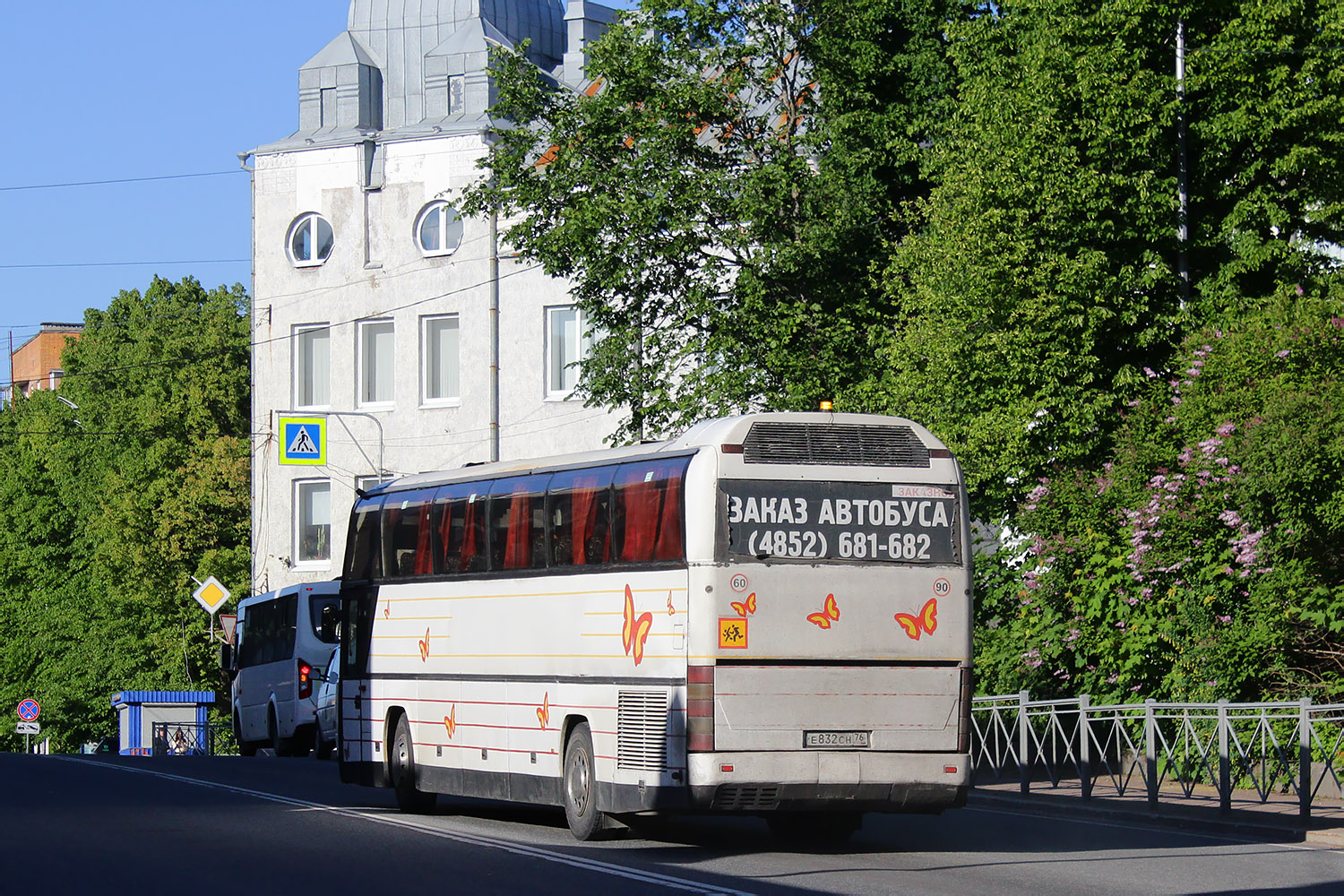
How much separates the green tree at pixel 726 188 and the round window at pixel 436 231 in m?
17.9

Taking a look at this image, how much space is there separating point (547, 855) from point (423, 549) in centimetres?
593

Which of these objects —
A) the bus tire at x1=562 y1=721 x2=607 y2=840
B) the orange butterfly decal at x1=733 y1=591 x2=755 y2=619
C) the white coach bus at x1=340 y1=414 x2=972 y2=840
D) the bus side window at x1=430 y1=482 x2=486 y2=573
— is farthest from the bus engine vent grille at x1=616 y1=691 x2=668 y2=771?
the bus side window at x1=430 y1=482 x2=486 y2=573

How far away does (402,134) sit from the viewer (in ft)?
168

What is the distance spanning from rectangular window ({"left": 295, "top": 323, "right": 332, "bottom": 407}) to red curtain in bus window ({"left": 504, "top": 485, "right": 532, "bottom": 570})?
35.3 metres

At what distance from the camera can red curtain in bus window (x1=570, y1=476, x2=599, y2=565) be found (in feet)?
55.8

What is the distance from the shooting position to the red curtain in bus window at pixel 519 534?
18109mm

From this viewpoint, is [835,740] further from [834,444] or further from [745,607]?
[834,444]

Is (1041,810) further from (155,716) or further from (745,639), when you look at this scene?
(155,716)

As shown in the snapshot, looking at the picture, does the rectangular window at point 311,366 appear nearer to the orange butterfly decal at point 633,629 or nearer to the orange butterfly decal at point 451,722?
the orange butterfly decal at point 451,722

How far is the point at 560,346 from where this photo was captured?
1937 inches

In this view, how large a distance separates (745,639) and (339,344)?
3829cm

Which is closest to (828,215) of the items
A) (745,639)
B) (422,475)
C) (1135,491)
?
(1135,491)

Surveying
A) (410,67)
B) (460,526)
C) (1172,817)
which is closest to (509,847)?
(460,526)

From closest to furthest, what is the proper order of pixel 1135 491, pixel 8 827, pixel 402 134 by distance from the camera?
pixel 8 827
pixel 1135 491
pixel 402 134
